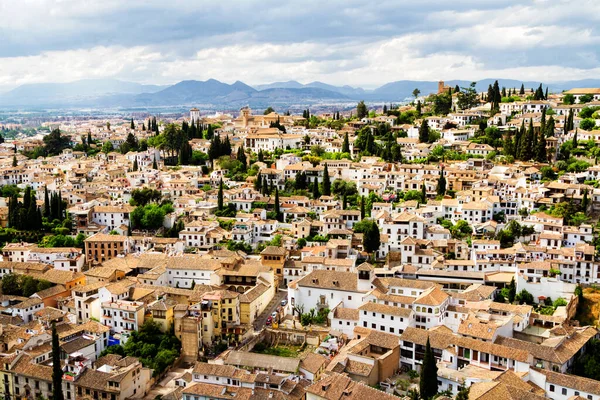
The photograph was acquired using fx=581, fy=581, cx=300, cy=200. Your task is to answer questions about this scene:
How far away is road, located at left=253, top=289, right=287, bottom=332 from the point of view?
Result: 1248 inches

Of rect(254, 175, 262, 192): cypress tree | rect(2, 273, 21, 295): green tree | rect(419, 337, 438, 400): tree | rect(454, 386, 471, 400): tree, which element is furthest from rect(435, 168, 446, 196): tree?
rect(2, 273, 21, 295): green tree

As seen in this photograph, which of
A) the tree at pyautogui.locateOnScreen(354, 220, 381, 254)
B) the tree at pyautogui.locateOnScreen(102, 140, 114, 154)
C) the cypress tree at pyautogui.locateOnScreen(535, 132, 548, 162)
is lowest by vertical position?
the tree at pyautogui.locateOnScreen(354, 220, 381, 254)

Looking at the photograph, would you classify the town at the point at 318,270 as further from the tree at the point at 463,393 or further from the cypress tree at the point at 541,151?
the cypress tree at the point at 541,151

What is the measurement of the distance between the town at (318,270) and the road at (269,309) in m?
0.13

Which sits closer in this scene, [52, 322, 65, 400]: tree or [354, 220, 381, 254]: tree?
[52, 322, 65, 400]: tree

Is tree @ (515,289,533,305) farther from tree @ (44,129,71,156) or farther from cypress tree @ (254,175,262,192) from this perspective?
tree @ (44,129,71,156)

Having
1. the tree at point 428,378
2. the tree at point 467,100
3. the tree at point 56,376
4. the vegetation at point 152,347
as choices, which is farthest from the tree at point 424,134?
the tree at point 56,376

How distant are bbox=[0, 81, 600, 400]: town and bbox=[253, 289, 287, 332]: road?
129mm

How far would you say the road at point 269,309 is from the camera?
104 feet

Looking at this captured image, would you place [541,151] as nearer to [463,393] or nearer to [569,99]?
[569,99]

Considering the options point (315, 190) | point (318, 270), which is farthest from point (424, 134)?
point (318, 270)

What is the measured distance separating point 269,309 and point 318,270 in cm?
374

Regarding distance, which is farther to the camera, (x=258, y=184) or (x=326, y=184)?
(x=258, y=184)

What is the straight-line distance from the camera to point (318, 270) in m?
32.8
